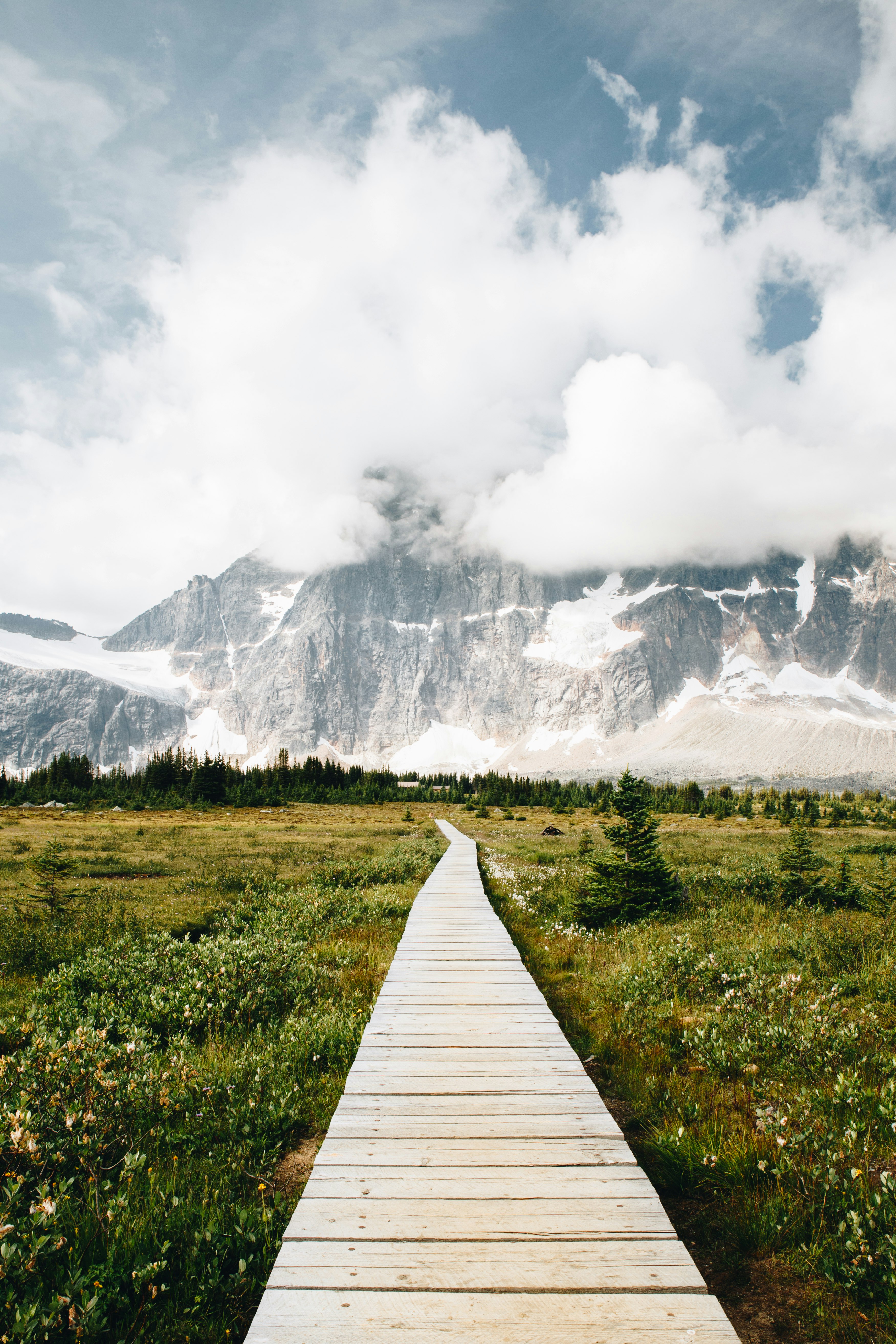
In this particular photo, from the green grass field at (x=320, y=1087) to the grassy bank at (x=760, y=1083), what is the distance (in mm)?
26

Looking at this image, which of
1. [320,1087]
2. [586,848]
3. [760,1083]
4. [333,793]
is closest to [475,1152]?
[320,1087]

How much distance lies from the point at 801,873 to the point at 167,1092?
17.3 metres

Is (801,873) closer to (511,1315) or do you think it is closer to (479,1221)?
(479,1221)

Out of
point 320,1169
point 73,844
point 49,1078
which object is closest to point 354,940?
point 49,1078

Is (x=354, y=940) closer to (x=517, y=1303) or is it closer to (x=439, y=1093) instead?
(x=439, y=1093)

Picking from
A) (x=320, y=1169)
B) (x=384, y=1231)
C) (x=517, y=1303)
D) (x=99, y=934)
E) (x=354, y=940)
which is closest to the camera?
(x=517, y=1303)

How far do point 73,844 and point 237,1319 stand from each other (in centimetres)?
3723

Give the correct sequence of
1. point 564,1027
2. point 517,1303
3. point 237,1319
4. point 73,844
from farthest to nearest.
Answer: point 73,844 < point 564,1027 < point 237,1319 < point 517,1303

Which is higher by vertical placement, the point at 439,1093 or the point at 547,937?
the point at 439,1093

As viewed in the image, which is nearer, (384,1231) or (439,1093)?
(384,1231)

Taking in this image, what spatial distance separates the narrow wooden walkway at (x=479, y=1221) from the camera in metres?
3.16

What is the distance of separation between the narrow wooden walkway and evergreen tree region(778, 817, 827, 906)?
12052 millimetres

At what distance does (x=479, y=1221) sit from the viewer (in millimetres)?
3924

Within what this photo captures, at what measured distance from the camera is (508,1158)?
464cm
